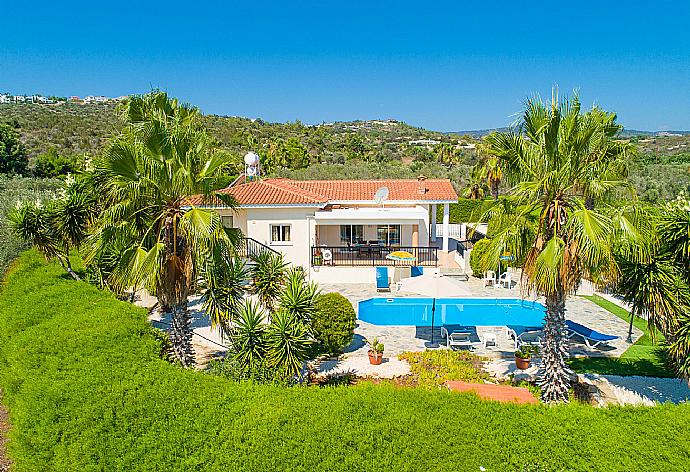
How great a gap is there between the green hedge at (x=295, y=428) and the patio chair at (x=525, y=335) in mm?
9471

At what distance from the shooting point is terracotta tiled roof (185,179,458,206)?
28734mm

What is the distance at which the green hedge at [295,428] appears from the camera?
665 cm

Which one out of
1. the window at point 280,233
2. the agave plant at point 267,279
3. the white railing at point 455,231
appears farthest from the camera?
the white railing at point 455,231

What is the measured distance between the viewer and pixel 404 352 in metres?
16.5

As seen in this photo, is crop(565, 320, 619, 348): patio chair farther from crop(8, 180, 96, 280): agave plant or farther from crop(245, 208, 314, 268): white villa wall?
crop(8, 180, 96, 280): agave plant

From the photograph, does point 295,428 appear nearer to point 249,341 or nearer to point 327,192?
point 249,341

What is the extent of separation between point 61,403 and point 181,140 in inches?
229

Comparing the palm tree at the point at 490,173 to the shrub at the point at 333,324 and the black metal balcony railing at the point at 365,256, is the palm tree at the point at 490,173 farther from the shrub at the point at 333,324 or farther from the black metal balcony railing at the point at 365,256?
the shrub at the point at 333,324

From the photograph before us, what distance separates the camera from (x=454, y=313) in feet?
58.0

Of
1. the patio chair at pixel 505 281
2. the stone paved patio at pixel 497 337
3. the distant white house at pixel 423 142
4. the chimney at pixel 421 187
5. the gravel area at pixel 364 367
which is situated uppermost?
the distant white house at pixel 423 142

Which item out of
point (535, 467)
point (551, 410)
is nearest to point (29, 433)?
point (535, 467)

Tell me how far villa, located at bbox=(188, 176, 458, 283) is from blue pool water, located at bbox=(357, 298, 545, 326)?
9.33 metres

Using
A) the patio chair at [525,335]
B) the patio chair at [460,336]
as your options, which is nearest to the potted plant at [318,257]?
the patio chair at [460,336]

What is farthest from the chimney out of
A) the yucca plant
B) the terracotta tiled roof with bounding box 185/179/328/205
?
the yucca plant
